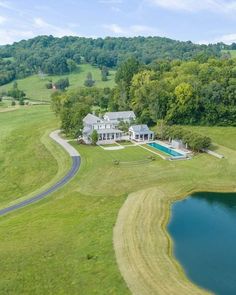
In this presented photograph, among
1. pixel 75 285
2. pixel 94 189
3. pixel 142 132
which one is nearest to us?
pixel 75 285

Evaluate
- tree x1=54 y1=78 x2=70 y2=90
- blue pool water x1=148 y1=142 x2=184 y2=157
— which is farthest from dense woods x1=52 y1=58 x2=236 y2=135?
tree x1=54 y1=78 x2=70 y2=90

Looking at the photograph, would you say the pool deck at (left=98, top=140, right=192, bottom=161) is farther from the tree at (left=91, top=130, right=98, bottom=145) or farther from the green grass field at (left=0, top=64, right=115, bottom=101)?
the green grass field at (left=0, top=64, right=115, bottom=101)

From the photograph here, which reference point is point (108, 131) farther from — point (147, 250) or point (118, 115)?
point (147, 250)

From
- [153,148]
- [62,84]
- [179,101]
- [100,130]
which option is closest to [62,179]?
[153,148]

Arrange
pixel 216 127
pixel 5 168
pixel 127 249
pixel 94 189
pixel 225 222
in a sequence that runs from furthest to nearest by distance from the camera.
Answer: pixel 216 127 → pixel 5 168 → pixel 94 189 → pixel 225 222 → pixel 127 249

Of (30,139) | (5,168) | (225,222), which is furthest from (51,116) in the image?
(225,222)

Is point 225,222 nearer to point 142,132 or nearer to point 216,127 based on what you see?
point 142,132
